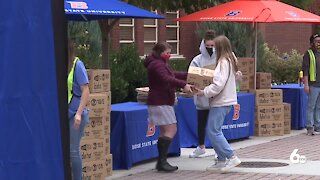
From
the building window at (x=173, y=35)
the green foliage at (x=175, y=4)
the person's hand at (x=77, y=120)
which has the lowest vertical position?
the person's hand at (x=77, y=120)

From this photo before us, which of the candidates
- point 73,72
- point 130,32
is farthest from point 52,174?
point 130,32

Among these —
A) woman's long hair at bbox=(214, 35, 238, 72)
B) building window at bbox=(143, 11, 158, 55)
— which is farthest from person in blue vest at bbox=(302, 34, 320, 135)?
building window at bbox=(143, 11, 158, 55)

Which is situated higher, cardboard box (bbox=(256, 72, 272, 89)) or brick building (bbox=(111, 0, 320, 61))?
brick building (bbox=(111, 0, 320, 61))

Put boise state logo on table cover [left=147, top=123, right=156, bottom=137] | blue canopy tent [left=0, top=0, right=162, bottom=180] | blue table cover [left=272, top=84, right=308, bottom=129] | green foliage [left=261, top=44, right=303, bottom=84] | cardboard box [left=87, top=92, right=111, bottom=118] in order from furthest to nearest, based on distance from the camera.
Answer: green foliage [left=261, top=44, right=303, bottom=84] < blue table cover [left=272, top=84, right=308, bottom=129] < boise state logo on table cover [left=147, top=123, right=156, bottom=137] < cardboard box [left=87, top=92, right=111, bottom=118] < blue canopy tent [left=0, top=0, right=162, bottom=180]

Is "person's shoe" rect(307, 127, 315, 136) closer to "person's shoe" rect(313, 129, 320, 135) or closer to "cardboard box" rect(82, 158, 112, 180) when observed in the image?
"person's shoe" rect(313, 129, 320, 135)

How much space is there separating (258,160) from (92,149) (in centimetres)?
304

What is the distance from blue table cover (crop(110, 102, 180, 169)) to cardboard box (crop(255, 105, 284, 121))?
3817 millimetres

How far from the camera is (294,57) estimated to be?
2384 centimetres

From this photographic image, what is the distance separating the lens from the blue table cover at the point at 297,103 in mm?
14977

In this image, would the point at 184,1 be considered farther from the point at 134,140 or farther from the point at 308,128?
the point at 134,140

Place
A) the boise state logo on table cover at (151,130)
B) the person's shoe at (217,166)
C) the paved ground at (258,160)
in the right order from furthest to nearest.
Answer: the boise state logo on table cover at (151,130) → the person's shoe at (217,166) → the paved ground at (258,160)

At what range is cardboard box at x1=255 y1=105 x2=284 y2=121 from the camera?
1366 cm

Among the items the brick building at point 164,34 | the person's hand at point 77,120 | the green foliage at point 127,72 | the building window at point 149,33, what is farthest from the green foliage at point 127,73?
the person's hand at point 77,120

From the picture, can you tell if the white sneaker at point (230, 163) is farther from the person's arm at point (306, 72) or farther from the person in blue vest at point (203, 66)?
the person's arm at point (306, 72)
